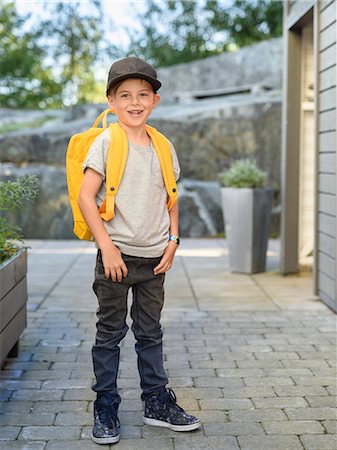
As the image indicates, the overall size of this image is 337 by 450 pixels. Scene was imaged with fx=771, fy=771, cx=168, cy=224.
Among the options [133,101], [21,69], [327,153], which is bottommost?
[327,153]

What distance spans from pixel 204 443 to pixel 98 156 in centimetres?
124

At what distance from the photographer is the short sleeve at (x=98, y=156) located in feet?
10.3

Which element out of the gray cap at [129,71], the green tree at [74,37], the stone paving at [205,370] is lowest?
the stone paving at [205,370]

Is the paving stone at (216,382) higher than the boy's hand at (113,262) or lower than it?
lower

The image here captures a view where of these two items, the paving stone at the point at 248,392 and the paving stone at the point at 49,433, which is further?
the paving stone at the point at 248,392

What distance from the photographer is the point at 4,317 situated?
153 inches

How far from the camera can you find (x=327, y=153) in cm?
602

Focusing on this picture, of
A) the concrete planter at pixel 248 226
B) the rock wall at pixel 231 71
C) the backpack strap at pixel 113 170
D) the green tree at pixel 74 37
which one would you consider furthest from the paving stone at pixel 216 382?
the green tree at pixel 74 37

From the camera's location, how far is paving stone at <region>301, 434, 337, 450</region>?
3.06 meters

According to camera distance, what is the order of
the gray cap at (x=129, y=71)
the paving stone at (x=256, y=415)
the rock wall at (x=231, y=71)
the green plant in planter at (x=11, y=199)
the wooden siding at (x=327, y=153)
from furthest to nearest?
the rock wall at (x=231, y=71), the wooden siding at (x=327, y=153), the green plant in planter at (x=11, y=199), the paving stone at (x=256, y=415), the gray cap at (x=129, y=71)

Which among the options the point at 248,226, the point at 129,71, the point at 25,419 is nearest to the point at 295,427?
the point at 25,419

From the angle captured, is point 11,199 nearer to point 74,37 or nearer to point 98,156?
point 98,156

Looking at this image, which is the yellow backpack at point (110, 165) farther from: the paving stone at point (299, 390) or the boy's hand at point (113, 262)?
the paving stone at point (299, 390)

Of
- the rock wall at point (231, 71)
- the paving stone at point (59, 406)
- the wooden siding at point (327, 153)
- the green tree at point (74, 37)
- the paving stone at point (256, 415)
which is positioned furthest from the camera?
the green tree at point (74, 37)
